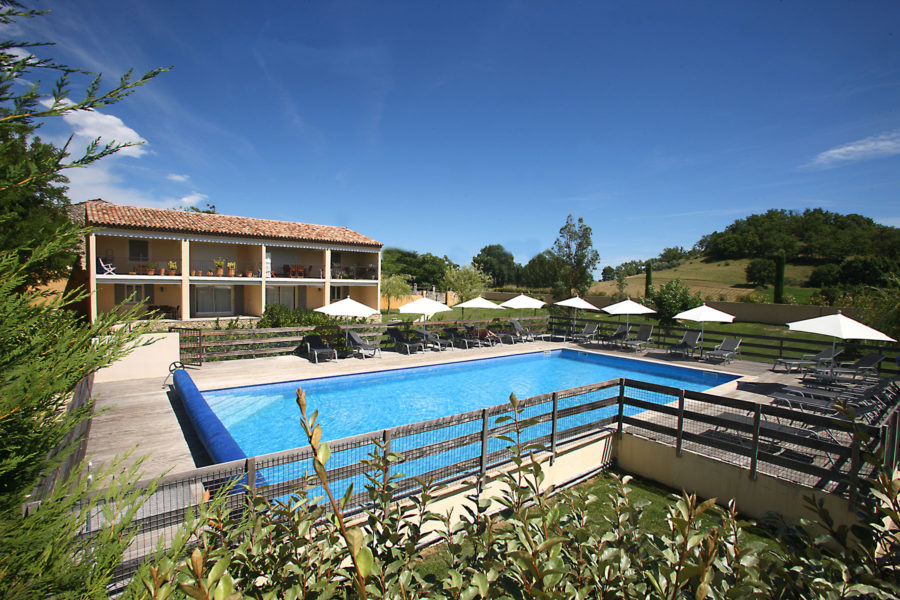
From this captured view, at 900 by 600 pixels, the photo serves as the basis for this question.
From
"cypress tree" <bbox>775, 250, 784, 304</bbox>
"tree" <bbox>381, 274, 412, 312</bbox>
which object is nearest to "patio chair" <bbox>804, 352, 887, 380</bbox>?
"cypress tree" <bbox>775, 250, 784, 304</bbox>

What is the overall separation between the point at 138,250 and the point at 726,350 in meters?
29.3

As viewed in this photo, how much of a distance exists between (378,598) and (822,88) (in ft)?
108

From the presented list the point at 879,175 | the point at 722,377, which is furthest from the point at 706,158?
the point at 722,377

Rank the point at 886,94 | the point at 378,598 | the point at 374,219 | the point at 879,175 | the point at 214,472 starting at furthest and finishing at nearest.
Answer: the point at 374,219, the point at 879,175, the point at 886,94, the point at 214,472, the point at 378,598

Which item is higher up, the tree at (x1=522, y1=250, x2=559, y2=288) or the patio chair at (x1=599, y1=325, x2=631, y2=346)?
the tree at (x1=522, y1=250, x2=559, y2=288)

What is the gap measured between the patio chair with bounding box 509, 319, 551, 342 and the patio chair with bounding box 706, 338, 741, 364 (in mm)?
7277

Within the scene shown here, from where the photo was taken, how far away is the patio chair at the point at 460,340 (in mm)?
17141

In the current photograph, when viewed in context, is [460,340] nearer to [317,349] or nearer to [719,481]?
[317,349]

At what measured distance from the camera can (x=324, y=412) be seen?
984 cm

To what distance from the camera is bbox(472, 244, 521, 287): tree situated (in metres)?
95.0

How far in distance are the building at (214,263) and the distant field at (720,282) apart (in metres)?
31.0

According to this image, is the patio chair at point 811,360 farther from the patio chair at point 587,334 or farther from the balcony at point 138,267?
the balcony at point 138,267

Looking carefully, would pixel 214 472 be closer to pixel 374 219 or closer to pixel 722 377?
pixel 722 377

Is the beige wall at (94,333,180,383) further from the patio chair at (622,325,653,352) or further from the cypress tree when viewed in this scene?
the cypress tree
